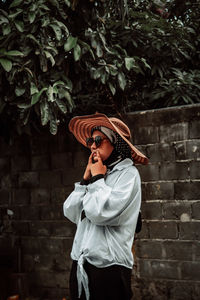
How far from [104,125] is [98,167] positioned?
36 centimetres

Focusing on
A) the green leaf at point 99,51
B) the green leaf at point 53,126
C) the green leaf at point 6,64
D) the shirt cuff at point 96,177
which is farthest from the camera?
the green leaf at point 99,51

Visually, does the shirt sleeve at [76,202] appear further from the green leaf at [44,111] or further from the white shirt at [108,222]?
the green leaf at [44,111]

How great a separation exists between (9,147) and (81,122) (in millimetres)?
2339

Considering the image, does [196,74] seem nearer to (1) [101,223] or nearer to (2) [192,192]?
(2) [192,192]

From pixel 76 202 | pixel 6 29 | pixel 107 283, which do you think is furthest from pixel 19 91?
pixel 107 283

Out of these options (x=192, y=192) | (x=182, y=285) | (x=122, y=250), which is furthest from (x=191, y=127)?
(x=122, y=250)

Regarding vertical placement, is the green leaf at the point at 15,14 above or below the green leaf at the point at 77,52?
above

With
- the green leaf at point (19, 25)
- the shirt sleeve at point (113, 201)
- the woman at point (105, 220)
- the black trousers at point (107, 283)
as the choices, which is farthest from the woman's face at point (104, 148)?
the green leaf at point (19, 25)

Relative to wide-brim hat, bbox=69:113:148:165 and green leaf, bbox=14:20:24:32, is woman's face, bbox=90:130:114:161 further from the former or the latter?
green leaf, bbox=14:20:24:32

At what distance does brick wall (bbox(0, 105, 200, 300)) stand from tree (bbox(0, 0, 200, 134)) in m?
0.50

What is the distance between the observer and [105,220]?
2.39 m

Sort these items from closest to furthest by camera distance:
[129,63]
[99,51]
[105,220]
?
[105,220] → [99,51] → [129,63]

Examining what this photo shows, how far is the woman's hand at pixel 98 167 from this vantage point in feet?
8.39

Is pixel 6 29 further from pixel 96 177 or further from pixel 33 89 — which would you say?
pixel 96 177
